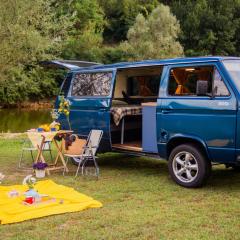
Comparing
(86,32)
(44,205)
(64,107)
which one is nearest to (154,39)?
(86,32)

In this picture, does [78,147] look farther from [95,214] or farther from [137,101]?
[95,214]

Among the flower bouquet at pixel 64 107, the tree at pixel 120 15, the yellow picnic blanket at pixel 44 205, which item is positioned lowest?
the yellow picnic blanket at pixel 44 205

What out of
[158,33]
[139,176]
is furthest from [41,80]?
[139,176]

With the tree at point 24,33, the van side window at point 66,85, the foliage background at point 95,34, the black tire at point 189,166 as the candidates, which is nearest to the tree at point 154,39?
the foliage background at point 95,34

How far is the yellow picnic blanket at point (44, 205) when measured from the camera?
6031mm

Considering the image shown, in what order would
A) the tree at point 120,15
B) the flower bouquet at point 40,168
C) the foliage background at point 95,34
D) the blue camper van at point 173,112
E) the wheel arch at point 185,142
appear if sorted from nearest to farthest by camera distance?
the blue camper van at point 173,112
the wheel arch at point 185,142
the flower bouquet at point 40,168
the foliage background at point 95,34
the tree at point 120,15

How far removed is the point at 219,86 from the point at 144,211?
2.32 metres

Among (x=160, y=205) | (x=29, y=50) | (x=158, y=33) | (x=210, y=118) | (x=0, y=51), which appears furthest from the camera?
(x=158, y=33)

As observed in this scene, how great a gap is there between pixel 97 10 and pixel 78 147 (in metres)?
51.5

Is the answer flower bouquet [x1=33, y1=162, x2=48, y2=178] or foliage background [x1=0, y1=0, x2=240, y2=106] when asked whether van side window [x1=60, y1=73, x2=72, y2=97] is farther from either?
foliage background [x1=0, y1=0, x2=240, y2=106]

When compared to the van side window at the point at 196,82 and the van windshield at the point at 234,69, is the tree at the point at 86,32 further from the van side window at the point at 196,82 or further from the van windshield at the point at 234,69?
the van windshield at the point at 234,69

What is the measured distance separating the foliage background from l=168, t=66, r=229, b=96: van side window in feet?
38.8

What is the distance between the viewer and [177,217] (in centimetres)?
601

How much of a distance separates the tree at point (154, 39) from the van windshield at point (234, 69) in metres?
37.6
